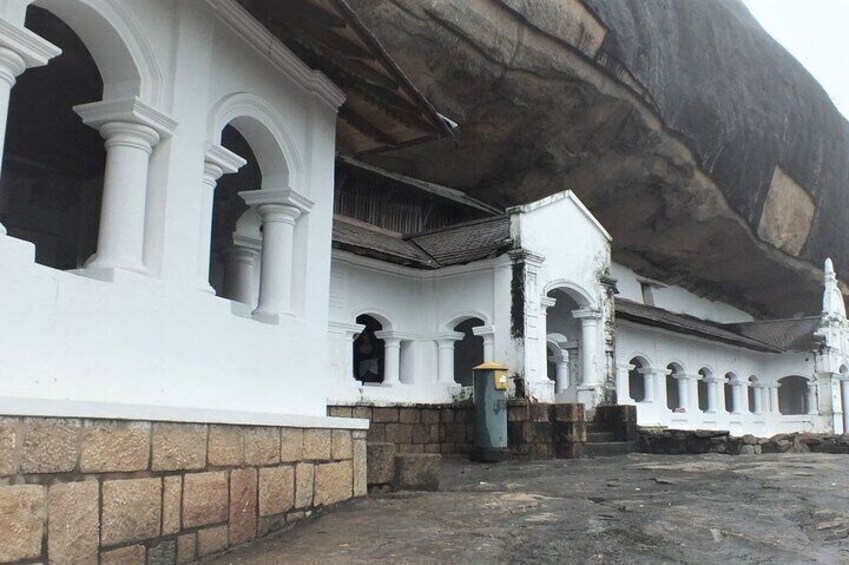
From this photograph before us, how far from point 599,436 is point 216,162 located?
9352 millimetres

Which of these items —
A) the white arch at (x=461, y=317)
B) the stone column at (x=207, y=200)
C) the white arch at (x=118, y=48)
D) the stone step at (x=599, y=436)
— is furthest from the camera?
the stone step at (x=599, y=436)

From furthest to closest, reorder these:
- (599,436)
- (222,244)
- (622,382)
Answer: (622,382) → (599,436) → (222,244)

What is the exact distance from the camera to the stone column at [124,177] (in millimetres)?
4949

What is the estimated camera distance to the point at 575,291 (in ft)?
44.8

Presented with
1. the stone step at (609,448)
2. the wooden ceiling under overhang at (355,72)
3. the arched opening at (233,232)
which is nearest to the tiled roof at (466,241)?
the stone step at (609,448)

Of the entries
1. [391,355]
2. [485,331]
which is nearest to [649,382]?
[485,331]

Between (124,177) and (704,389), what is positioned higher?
(124,177)

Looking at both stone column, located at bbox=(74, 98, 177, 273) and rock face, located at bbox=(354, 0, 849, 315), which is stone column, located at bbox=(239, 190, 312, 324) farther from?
rock face, located at bbox=(354, 0, 849, 315)

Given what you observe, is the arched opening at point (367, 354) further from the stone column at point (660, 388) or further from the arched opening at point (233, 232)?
the stone column at point (660, 388)

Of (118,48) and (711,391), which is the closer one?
(118,48)

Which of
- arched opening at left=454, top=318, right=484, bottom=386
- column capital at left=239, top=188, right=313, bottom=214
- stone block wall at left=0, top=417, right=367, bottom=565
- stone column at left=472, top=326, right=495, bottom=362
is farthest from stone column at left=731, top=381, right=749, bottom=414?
stone block wall at left=0, top=417, right=367, bottom=565

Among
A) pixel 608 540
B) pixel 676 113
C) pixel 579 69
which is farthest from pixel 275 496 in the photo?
pixel 676 113

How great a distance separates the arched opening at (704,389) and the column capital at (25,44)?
784 inches

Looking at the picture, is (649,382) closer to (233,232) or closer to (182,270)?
(233,232)
